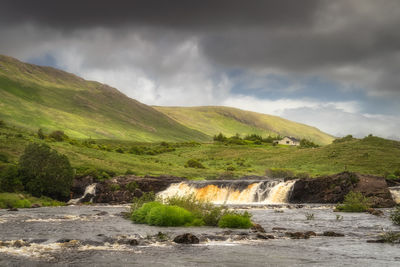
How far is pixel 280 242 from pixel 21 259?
1400 centimetres

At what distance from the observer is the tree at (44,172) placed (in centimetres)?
5894

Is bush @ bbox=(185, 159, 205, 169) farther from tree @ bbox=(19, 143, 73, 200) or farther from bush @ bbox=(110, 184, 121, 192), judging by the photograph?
tree @ bbox=(19, 143, 73, 200)

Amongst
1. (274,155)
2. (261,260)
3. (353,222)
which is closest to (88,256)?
(261,260)

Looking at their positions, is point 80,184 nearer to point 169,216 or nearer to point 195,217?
point 169,216

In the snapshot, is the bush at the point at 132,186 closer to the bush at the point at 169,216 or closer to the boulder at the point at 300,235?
the bush at the point at 169,216

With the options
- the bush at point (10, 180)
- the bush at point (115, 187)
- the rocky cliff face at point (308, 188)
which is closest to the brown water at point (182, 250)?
the bush at point (10, 180)

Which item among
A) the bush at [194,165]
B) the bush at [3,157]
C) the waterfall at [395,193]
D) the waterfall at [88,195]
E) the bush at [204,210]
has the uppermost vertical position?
the bush at [194,165]

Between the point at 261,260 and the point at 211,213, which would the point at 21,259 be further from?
the point at 211,213

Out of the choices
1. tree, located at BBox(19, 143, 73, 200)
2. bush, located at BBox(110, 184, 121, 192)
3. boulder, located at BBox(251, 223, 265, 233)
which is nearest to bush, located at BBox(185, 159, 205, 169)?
bush, located at BBox(110, 184, 121, 192)

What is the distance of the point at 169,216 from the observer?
30828 mm

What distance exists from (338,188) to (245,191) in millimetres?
14297

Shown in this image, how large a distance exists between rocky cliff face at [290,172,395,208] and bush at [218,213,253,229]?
3070cm

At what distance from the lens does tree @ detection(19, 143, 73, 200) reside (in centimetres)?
5894

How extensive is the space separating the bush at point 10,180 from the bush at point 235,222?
38.1m
